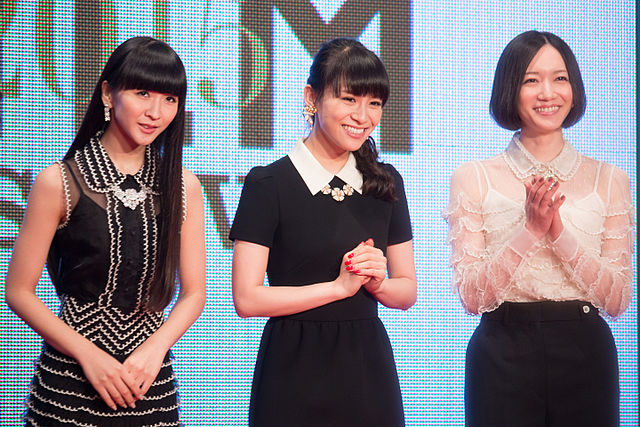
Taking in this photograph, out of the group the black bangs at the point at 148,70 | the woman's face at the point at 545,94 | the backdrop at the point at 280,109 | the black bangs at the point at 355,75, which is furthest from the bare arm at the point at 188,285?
the backdrop at the point at 280,109

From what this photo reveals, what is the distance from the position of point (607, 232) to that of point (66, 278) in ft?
4.81

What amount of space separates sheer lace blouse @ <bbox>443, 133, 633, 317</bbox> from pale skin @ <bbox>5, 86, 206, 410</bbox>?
2.45ft

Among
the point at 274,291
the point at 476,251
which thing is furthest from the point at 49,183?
the point at 476,251

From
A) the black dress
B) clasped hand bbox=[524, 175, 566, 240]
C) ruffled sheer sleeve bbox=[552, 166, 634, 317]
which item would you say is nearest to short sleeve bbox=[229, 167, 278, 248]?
the black dress

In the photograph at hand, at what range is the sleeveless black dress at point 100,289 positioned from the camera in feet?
5.42

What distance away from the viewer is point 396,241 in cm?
199

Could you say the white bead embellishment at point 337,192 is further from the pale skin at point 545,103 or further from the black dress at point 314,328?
the pale skin at point 545,103

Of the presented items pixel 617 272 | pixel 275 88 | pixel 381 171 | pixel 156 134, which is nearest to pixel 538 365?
pixel 617 272

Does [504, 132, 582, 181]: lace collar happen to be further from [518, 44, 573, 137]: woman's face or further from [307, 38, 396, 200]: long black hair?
[307, 38, 396, 200]: long black hair

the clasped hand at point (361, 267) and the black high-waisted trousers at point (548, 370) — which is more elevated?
the clasped hand at point (361, 267)

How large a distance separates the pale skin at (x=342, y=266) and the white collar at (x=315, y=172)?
0.03m

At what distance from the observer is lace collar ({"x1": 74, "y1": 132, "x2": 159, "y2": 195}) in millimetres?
1764

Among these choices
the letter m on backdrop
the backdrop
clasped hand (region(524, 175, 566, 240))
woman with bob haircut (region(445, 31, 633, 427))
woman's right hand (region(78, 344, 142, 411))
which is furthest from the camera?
→ the letter m on backdrop

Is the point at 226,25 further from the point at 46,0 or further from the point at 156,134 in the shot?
the point at 156,134
